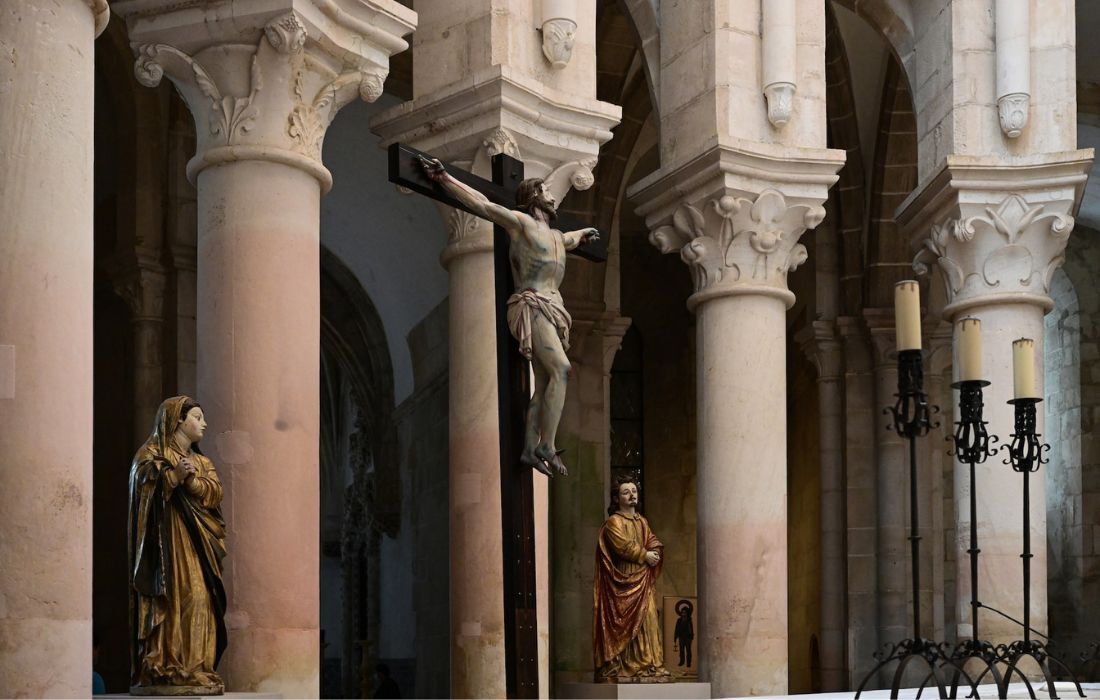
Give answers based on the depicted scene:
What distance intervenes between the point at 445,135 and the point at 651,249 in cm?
1402

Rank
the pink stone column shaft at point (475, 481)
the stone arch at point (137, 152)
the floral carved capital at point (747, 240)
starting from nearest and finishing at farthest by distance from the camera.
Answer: the pink stone column shaft at point (475, 481) < the floral carved capital at point (747, 240) < the stone arch at point (137, 152)

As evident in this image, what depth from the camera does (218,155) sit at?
9.69m

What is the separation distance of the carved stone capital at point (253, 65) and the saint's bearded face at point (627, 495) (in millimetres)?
3639

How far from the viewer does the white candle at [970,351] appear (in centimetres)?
890

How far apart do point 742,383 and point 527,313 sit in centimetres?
591

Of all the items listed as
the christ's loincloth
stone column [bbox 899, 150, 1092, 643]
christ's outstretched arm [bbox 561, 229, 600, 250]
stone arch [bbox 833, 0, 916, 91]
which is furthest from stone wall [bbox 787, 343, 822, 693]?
the christ's loincloth

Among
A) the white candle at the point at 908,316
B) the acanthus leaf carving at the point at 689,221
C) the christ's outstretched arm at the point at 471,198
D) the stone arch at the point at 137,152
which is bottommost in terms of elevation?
the white candle at the point at 908,316

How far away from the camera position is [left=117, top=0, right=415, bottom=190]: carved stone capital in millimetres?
9656

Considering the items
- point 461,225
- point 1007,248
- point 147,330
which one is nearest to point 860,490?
point 1007,248

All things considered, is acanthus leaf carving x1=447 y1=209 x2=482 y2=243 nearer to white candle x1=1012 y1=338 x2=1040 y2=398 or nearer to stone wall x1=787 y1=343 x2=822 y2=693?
white candle x1=1012 y1=338 x2=1040 y2=398

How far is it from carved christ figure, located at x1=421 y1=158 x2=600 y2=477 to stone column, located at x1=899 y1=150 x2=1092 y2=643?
6.82 m

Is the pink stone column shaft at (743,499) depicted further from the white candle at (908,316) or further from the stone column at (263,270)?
the white candle at (908,316)

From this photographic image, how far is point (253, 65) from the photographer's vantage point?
978 cm

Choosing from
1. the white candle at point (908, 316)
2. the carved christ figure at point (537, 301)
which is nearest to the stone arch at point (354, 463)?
the white candle at point (908, 316)
